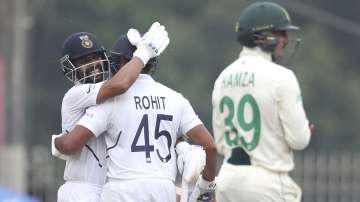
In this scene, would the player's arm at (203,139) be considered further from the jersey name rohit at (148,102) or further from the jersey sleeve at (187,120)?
the jersey name rohit at (148,102)

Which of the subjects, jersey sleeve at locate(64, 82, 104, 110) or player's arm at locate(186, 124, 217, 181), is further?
player's arm at locate(186, 124, 217, 181)

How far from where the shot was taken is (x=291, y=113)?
918cm

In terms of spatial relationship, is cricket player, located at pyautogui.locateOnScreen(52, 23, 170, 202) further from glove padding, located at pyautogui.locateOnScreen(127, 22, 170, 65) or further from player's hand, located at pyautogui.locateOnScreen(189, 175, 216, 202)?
player's hand, located at pyautogui.locateOnScreen(189, 175, 216, 202)

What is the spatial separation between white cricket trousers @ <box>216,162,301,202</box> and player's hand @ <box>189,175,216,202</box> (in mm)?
944

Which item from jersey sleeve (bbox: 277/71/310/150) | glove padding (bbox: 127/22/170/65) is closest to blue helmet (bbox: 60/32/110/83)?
glove padding (bbox: 127/22/170/65)

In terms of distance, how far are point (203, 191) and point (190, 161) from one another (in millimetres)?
341

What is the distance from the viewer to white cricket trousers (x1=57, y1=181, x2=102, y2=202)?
1022cm

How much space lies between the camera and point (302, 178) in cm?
3094

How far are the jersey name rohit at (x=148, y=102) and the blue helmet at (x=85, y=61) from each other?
1.33 ft

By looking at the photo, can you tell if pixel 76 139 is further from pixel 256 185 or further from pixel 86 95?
pixel 256 185

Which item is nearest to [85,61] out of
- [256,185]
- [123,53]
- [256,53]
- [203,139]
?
[123,53]

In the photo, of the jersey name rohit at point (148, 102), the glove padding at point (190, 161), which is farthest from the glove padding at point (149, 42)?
the glove padding at point (190, 161)

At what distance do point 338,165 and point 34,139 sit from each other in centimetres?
838

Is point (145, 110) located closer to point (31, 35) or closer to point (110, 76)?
point (110, 76)
